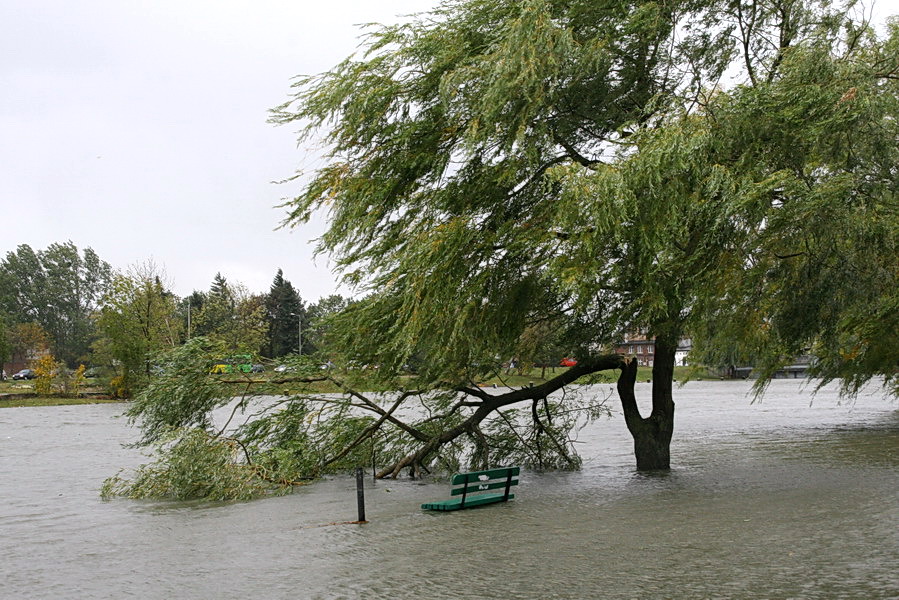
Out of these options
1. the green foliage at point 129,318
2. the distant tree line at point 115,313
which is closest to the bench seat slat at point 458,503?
the distant tree line at point 115,313

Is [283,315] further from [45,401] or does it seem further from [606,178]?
[606,178]

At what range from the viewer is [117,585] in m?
10.8

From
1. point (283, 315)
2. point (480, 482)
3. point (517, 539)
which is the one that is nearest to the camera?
point (517, 539)

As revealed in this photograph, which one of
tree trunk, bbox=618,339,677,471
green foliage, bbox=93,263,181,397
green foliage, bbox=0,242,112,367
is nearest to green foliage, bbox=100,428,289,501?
tree trunk, bbox=618,339,677,471

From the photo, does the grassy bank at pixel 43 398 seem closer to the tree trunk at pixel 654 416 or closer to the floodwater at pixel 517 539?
the floodwater at pixel 517 539

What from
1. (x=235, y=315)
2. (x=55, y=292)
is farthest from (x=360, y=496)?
(x=55, y=292)

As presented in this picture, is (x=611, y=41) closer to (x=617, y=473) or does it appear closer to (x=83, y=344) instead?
(x=617, y=473)

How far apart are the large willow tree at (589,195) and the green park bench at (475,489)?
211 centimetres

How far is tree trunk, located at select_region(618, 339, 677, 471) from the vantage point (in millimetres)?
18578

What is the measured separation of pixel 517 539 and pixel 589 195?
16.1 feet

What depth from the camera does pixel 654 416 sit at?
1912cm

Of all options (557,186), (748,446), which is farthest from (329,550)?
(748,446)

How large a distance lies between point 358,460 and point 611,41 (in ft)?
33.7

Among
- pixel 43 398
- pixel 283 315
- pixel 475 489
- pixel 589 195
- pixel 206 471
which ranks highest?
pixel 283 315
